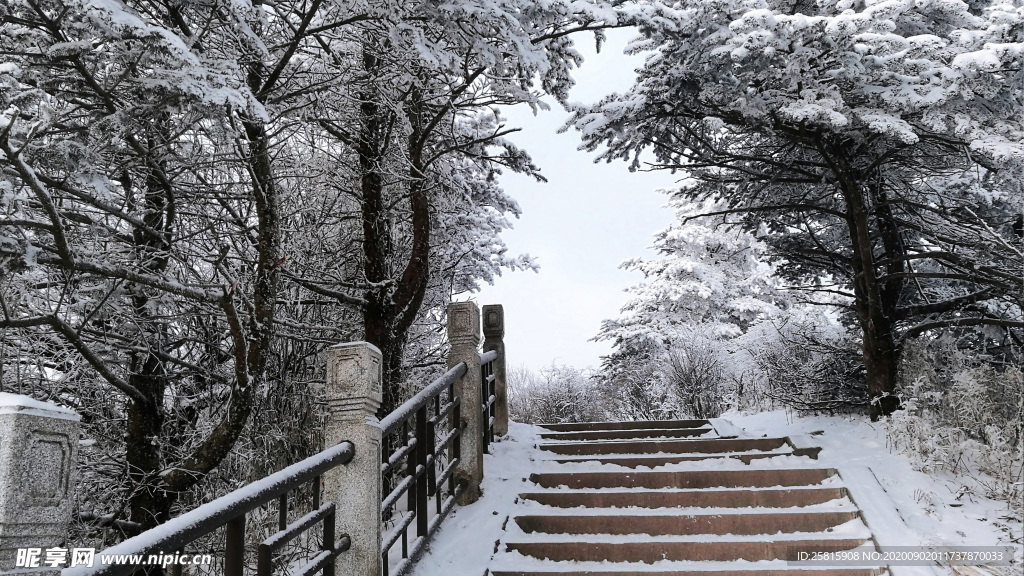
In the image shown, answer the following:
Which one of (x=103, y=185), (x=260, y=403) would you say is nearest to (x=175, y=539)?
(x=103, y=185)

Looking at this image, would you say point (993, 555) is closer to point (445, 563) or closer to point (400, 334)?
point (445, 563)

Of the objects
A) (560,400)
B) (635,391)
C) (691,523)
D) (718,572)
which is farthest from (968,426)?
(560,400)

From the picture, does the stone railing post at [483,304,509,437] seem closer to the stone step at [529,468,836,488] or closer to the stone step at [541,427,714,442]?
the stone step at [541,427,714,442]

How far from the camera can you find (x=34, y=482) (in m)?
1.74

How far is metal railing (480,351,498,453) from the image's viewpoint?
7074 millimetres

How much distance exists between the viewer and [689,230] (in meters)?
22.0

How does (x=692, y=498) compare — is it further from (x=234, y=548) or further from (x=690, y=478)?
(x=234, y=548)

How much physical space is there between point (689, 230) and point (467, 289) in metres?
12.5

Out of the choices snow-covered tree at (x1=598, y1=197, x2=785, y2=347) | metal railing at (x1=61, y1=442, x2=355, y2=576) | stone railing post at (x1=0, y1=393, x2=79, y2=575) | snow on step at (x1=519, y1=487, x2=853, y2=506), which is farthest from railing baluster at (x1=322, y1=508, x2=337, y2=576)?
snow-covered tree at (x1=598, y1=197, x2=785, y2=347)

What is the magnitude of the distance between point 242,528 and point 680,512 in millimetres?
3823

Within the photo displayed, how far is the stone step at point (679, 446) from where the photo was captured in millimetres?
7164

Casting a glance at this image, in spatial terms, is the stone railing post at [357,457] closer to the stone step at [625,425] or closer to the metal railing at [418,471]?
the metal railing at [418,471]

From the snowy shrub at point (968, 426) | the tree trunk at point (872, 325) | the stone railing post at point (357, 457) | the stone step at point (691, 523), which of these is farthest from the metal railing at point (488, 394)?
the tree trunk at point (872, 325)

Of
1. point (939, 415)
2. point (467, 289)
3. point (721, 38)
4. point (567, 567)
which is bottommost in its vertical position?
point (567, 567)
